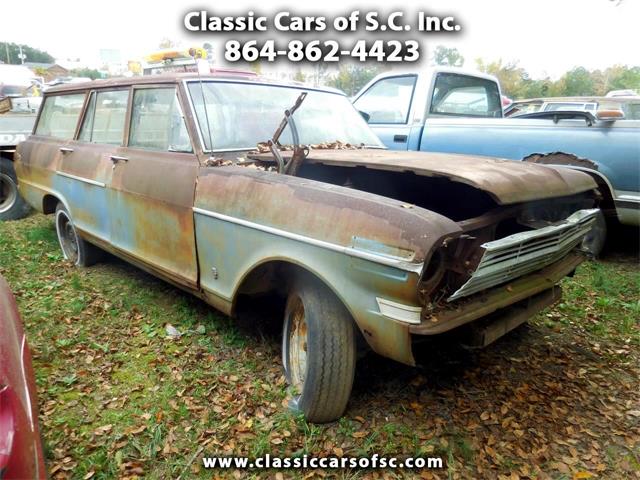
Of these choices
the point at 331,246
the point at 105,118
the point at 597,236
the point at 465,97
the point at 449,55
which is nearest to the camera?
the point at 331,246

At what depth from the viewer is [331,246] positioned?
86.7 inches

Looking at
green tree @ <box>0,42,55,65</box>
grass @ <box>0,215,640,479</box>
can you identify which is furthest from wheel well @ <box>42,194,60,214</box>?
green tree @ <box>0,42,55,65</box>

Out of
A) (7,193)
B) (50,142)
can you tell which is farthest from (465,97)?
(7,193)

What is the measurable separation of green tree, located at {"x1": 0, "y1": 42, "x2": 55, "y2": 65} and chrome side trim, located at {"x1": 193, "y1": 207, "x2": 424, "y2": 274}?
68.5 m

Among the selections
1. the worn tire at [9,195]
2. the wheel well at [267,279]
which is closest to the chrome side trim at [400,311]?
the wheel well at [267,279]

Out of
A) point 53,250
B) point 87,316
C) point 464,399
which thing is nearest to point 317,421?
point 464,399

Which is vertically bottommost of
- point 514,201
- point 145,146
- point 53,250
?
point 53,250

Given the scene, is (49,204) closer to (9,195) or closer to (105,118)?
(105,118)

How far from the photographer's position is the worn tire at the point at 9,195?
22.1 ft

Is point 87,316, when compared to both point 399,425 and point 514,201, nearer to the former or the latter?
point 399,425

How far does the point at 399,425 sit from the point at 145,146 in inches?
104

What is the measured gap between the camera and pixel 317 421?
2.52 m

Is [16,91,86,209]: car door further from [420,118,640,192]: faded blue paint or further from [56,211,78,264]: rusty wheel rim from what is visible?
[420,118,640,192]: faded blue paint

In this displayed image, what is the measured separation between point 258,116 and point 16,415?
242cm
